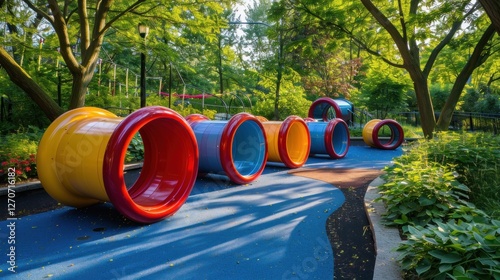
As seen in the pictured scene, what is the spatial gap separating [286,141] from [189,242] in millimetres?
6566

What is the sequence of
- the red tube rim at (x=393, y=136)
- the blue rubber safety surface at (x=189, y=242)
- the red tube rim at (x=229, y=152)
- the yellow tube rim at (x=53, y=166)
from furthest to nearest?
1. the red tube rim at (x=393, y=136)
2. the red tube rim at (x=229, y=152)
3. the yellow tube rim at (x=53, y=166)
4. the blue rubber safety surface at (x=189, y=242)

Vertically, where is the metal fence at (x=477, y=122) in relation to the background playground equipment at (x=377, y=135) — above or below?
above

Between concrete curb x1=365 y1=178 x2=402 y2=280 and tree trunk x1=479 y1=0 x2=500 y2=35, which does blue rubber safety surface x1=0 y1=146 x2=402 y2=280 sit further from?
tree trunk x1=479 y1=0 x2=500 y2=35

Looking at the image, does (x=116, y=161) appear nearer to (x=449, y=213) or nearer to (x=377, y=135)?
(x=449, y=213)

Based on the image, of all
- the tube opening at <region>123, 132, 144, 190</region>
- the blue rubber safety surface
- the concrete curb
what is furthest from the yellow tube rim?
the concrete curb

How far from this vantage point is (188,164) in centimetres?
638

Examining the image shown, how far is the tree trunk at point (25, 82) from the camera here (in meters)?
8.45

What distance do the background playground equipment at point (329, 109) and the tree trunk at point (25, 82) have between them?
14.6 metres

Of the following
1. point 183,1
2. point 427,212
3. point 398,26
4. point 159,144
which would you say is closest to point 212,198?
point 159,144

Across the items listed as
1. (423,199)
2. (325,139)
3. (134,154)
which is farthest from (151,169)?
(325,139)

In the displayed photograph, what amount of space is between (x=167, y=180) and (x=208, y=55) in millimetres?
25176

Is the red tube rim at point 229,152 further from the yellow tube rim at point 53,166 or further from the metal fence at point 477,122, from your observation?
the metal fence at point 477,122

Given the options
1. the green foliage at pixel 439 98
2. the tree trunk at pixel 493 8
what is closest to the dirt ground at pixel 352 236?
the tree trunk at pixel 493 8

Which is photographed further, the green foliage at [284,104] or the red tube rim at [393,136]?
the green foliage at [284,104]
